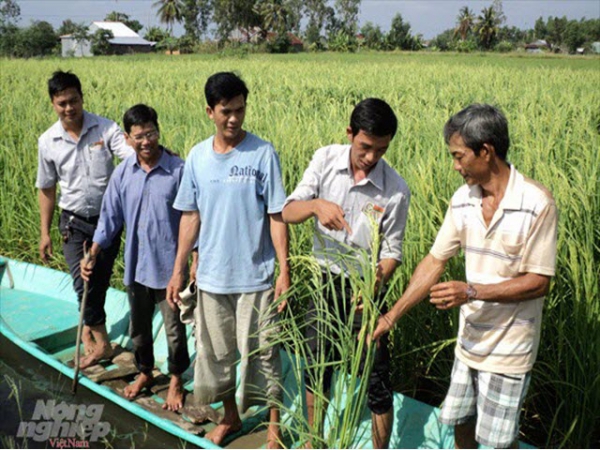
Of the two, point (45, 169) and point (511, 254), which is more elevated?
point (511, 254)

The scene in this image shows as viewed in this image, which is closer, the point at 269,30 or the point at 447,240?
the point at 447,240

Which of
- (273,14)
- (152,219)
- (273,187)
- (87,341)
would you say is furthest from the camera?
(273,14)

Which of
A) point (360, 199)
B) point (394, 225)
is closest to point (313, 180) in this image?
point (360, 199)

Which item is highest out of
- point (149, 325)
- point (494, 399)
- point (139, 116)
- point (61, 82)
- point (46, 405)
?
point (61, 82)

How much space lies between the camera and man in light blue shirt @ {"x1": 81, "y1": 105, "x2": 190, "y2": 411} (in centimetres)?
271

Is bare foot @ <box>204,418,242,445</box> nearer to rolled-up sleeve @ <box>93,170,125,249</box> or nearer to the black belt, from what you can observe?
rolled-up sleeve @ <box>93,170,125,249</box>

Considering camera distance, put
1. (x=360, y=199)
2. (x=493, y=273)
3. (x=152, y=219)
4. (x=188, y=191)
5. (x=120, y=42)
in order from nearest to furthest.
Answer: (x=493, y=273)
(x=360, y=199)
(x=188, y=191)
(x=152, y=219)
(x=120, y=42)

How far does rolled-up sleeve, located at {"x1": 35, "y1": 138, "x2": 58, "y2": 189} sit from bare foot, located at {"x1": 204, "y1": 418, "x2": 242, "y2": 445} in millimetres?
1612

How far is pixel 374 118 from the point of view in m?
1.91

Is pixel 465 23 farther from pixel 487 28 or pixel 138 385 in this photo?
pixel 138 385

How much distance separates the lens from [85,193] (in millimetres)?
3203

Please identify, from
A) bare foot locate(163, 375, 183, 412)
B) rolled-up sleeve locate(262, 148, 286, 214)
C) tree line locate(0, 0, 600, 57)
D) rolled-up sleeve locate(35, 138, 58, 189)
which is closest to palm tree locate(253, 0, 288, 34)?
tree line locate(0, 0, 600, 57)

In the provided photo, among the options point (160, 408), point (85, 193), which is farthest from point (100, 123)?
point (160, 408)

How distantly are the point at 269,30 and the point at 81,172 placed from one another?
64.4 meters
